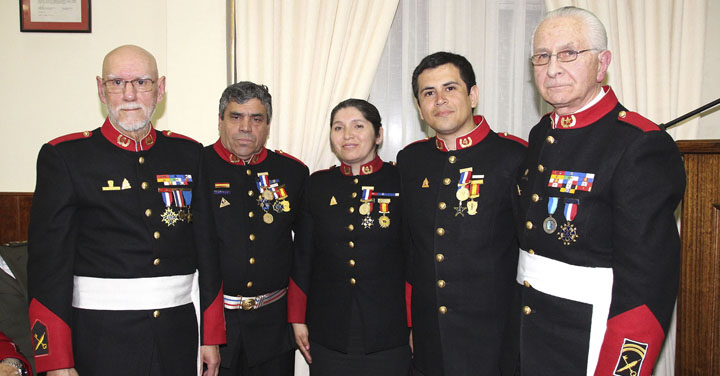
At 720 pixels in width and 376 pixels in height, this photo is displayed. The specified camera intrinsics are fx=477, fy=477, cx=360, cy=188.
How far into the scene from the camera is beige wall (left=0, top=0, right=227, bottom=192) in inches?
115

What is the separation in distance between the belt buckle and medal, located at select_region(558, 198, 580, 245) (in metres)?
1.41

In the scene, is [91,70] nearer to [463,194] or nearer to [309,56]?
[309,56]

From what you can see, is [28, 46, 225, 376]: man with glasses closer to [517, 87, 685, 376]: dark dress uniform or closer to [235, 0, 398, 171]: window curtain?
[235, 0, 398, 171]: window curtain

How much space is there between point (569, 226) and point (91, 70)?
2.88m

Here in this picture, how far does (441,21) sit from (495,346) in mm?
2042

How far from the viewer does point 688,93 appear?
287cm

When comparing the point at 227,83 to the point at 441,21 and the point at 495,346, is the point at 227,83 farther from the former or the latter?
the point at 495,346

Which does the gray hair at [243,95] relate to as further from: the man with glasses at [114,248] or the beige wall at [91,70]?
the beige wall at [91,70]

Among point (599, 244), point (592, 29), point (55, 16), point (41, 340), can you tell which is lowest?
point (41, 340)

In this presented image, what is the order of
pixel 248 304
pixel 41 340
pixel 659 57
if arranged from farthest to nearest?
pixel 659 57, pixel 248 304, pixel 41 340

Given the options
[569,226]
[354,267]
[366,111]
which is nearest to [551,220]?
[569,226]

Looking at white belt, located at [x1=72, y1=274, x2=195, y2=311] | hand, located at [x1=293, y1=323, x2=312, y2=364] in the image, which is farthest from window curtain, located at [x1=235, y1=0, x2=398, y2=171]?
white belt, located at [x1=72, y1=274, x2=195, y2=311]

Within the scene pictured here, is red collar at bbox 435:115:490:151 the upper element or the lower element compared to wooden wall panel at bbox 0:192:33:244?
upper

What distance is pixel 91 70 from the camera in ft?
9.71
